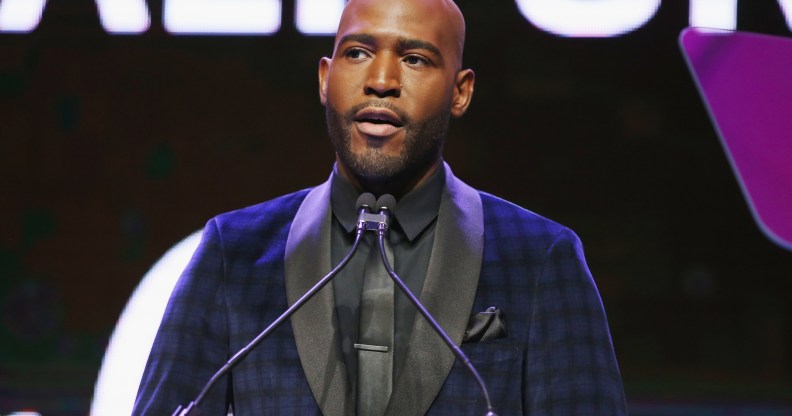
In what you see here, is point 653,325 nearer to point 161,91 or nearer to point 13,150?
point 161,91

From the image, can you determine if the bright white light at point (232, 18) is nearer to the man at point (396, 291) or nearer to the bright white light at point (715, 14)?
the bright white light at point (715, 14)

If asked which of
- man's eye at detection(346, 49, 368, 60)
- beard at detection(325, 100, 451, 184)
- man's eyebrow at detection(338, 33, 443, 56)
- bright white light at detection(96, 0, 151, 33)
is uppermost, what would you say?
bright white light at detection(96, 0, 151, 33)

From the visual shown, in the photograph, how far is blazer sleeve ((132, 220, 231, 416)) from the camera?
1289 mm

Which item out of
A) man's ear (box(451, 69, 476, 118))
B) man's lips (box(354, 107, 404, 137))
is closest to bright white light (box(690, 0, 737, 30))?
man's ear (box(451, 69, 476, 118))

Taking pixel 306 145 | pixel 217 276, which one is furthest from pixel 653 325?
pixel 217 276

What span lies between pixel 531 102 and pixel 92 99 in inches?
39.6

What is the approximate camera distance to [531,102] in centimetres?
239

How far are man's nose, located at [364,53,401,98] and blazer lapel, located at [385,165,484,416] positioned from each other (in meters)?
0.18

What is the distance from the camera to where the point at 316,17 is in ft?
8.01

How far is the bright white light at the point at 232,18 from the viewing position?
8.11 feet

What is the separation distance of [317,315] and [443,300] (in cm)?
15

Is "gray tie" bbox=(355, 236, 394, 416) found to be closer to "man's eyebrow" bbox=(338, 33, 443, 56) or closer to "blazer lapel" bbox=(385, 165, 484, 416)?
"blazer lapel" bbox=(385, 165, 484, 416)

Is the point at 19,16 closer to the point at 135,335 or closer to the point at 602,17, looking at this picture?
the point at 135,335

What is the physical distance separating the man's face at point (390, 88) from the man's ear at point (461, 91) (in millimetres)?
49
